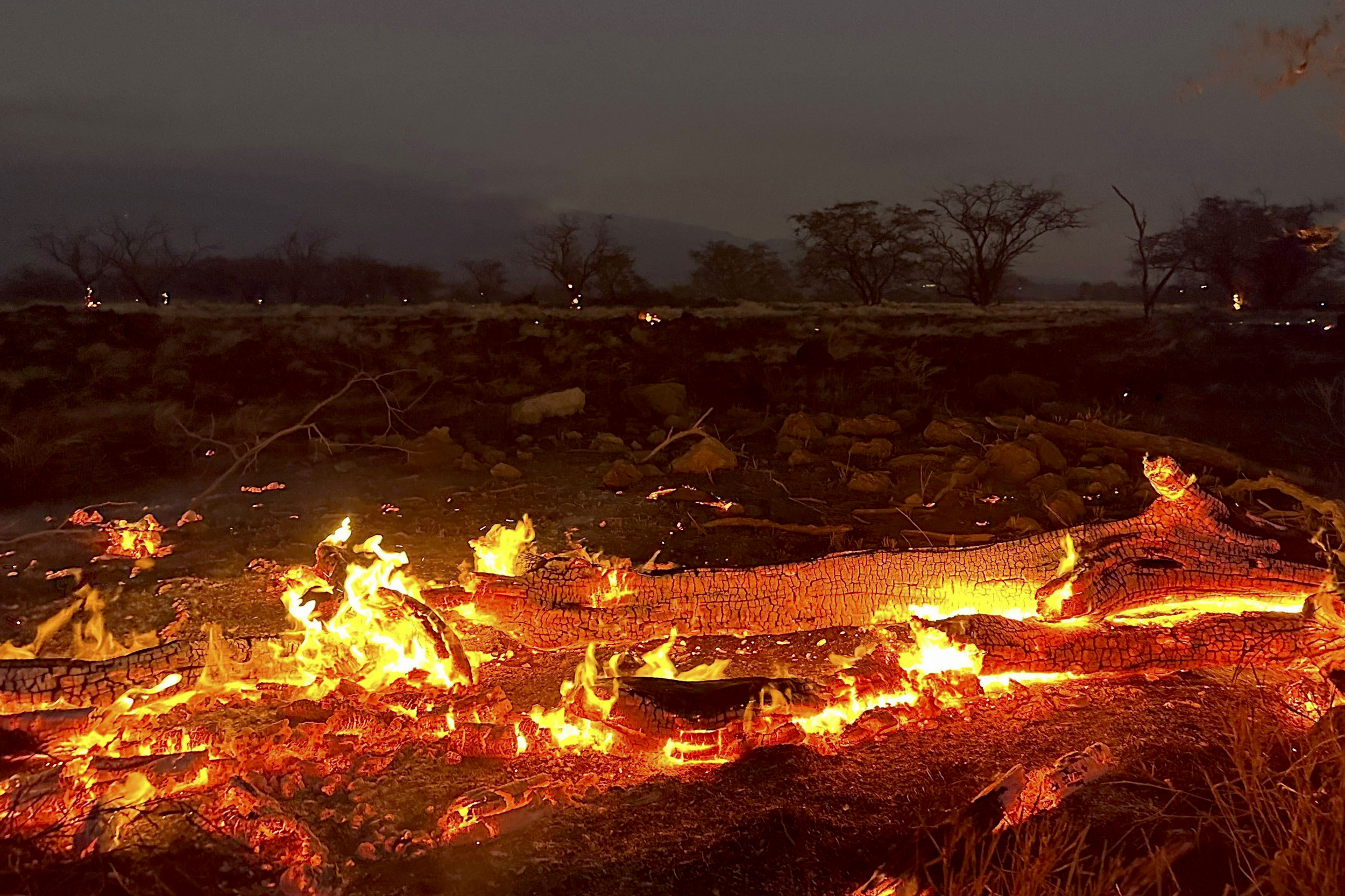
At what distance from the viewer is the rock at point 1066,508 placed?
5.89 meters

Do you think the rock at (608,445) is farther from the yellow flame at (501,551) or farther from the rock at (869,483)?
the yellow flame at (501,551)

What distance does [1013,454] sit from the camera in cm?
699

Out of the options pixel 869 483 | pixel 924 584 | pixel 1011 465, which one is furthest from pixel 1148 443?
pixel 924 584

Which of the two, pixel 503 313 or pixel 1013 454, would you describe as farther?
pixel 503 313

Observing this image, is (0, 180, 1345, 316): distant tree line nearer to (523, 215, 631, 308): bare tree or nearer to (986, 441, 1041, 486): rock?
(523, 215, 631, 308): bare tree

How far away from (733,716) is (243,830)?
1624mm

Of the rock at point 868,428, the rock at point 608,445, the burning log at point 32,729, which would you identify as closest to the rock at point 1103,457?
the rock at point 868,428

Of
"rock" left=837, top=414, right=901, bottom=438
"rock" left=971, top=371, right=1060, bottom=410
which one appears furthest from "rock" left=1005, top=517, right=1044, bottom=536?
"rock" left=971, top=371, right=1060, bottom=410

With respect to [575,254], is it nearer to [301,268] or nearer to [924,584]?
[301,268]

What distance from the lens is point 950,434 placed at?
8344mm

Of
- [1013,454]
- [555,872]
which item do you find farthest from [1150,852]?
[1013,454]

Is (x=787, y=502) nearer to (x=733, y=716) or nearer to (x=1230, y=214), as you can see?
(x=733, y=716)

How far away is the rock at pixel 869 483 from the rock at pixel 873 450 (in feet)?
3.10

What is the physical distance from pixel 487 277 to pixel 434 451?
1517 inches
